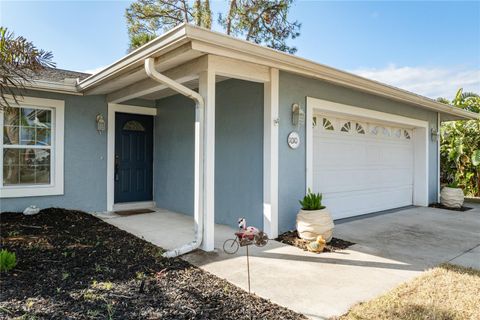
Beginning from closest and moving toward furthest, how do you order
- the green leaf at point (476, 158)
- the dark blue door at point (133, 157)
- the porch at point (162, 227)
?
the porch at point (162, 227) → the dark blue door at point (133, 157) → the green leaf at point (476, 158)

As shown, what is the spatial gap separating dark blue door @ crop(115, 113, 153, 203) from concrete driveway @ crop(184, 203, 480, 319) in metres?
3.47

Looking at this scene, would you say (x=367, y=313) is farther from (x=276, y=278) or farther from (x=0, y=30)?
(x=0, y=30)

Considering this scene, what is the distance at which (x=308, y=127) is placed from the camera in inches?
220

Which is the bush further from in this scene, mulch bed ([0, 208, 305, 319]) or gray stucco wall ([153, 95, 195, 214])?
gray stucco wall ([153, 95, 195, 214])

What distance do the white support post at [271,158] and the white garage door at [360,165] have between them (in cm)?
143

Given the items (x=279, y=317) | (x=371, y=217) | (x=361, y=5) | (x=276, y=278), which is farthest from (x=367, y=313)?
(x=361, y=5)

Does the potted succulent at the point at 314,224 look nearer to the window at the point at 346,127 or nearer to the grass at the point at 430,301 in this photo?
the grass at the point at 430,301

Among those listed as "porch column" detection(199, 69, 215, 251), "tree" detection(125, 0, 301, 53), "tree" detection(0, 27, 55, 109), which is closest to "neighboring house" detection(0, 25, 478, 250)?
"porch column" detection(199, 69, 215, 251)

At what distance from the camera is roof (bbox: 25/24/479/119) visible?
3.60m

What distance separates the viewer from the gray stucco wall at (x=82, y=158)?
21.7 ft

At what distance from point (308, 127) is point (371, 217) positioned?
9.41ft

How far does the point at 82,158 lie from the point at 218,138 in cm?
317

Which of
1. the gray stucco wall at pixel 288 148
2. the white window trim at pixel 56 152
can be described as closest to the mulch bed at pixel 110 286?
the white window trim at pixel 56 152

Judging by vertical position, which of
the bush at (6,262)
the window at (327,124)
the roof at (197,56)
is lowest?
the bush at (6,262)
